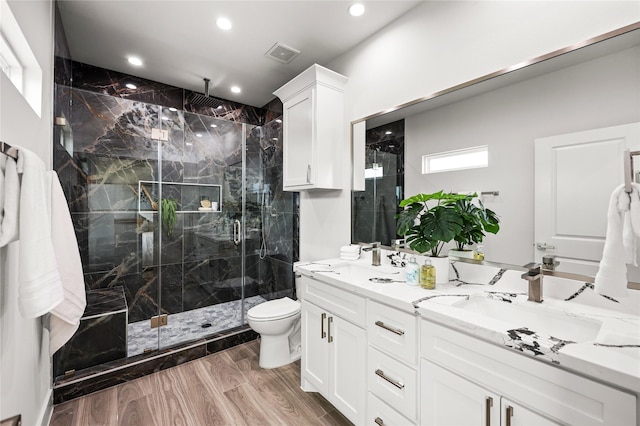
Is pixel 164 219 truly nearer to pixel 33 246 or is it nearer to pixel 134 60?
pixel 134 60

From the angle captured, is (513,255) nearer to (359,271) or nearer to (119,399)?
(359,271)

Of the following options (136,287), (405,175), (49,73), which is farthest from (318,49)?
(136,287)

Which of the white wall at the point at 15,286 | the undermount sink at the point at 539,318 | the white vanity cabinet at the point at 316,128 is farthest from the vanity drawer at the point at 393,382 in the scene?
the white wall at the point at 15,286

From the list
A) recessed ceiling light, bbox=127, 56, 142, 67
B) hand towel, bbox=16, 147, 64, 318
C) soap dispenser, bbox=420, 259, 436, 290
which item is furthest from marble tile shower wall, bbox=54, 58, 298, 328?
soap dispenser, bbox=420, 259, 436, 290

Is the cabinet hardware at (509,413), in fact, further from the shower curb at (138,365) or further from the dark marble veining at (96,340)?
the dark marble veining at (96,340)

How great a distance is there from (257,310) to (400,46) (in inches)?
90.7

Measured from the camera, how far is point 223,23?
2025 millimetres

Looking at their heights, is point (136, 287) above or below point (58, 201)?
below

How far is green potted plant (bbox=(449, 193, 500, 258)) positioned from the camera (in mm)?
1489

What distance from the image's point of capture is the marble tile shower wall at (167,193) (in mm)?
2557

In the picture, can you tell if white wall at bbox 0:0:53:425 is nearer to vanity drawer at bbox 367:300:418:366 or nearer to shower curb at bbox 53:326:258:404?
shower curb at bbox 53:326:258:404

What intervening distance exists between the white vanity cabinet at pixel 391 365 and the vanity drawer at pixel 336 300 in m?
0.06

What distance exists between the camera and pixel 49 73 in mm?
1672

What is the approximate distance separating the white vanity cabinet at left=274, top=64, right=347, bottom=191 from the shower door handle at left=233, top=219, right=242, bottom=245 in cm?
106
